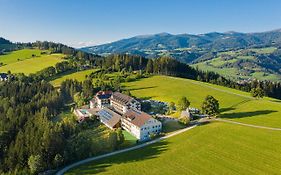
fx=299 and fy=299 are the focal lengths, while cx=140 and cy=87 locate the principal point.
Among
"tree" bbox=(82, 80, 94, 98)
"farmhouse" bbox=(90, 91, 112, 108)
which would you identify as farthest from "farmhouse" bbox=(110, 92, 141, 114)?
"tree" bbox=(82, 80, 94, 98)

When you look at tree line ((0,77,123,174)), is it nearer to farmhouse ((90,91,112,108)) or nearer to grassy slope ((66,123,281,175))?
grassy slope ((66,123,281,175))

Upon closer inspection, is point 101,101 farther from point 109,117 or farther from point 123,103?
point 109,117

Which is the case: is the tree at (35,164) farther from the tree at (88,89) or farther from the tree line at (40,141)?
the tree at (88,89)

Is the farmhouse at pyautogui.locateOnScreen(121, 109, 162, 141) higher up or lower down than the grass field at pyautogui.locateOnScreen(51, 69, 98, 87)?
lower down

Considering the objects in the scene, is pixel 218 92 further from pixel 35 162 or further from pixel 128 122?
pixel 35 162

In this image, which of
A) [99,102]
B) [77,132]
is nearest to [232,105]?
[99,102]

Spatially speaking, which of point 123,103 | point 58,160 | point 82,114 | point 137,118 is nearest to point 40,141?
point 58,160
